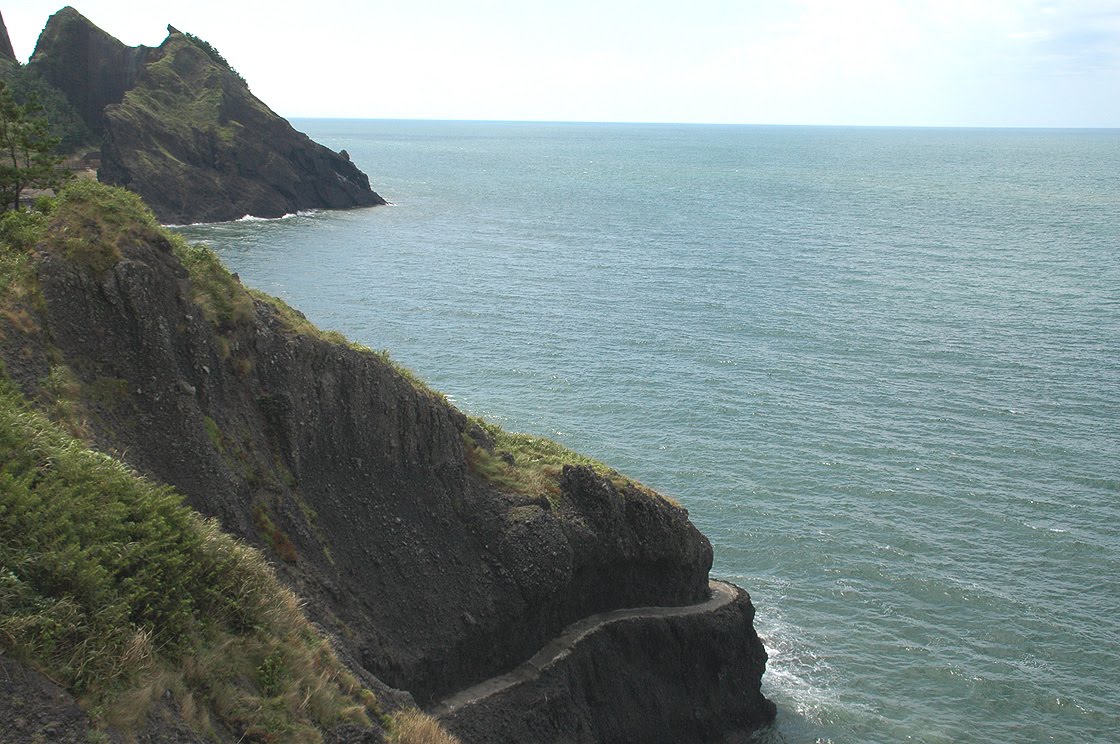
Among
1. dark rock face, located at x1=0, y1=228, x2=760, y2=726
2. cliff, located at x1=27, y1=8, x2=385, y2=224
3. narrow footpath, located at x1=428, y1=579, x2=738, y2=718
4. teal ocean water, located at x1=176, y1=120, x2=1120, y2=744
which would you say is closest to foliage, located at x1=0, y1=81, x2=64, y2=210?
dark rock face, located at x1=0, y1=228, x2=760, y2=726

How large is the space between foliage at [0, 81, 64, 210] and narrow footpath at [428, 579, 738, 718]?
19591mm

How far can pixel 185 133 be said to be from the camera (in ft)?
443

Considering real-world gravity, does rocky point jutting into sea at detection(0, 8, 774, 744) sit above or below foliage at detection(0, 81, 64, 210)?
below

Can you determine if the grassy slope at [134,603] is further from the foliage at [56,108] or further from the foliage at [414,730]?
the foliage at [56,108]

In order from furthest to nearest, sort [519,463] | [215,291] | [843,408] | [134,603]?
[843,408] < [519,463] < [215,291] < [134,603]

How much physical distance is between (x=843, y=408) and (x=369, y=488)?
38.7 m

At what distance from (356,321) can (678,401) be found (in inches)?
1170

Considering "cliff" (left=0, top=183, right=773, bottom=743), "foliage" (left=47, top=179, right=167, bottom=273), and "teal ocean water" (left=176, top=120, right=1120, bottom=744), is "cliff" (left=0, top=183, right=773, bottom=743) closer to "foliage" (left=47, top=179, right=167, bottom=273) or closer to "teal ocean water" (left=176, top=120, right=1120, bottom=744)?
"foliage" (left=47, top=179, right=167, bottom=273)

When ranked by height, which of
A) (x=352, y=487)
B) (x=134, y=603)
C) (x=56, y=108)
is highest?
(x=56, y=108)

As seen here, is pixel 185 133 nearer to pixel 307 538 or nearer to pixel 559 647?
pixel 559 647

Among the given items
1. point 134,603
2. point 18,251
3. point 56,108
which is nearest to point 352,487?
point 18,251

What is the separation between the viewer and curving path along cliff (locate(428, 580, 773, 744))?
2661 centimetres

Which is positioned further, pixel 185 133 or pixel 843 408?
pixel 185 133

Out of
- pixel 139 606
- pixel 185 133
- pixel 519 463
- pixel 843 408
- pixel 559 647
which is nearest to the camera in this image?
pixel 139 606
